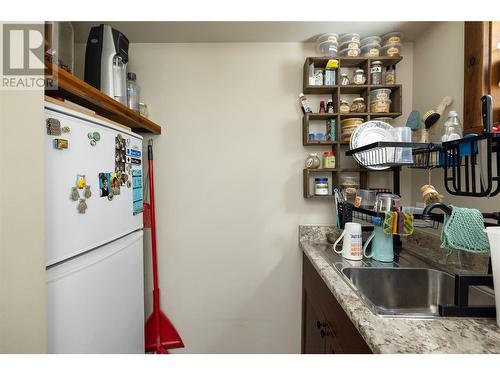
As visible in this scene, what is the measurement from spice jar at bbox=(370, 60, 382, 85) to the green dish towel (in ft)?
3.12

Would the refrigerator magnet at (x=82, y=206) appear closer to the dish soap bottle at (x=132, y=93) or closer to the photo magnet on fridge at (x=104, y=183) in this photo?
the photo magnet on fridge at (x=104, y=183)

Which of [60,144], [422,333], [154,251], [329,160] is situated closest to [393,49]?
[329,160]

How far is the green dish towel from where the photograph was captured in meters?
0.88

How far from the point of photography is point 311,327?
56.6 inches

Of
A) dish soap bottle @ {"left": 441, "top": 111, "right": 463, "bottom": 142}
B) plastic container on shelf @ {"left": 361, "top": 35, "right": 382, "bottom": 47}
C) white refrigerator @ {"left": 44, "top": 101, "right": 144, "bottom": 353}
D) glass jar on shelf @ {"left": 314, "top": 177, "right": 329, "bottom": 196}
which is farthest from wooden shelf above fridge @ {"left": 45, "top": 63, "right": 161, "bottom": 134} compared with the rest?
dish soap bottle @ {"left": 441, "top": 111, "right": 463, "bottom": 142}

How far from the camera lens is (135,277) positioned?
1286 mm

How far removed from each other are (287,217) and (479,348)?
1150 mm

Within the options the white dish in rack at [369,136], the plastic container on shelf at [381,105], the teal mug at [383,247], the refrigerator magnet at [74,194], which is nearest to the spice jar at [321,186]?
the white dish in rack at [369,136]

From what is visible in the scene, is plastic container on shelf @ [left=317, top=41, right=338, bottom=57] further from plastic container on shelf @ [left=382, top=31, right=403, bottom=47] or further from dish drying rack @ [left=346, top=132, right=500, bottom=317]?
dish drying rack @ [left=346, top=132, right=500, bottom=317]

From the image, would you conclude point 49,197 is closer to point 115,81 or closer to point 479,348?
point 115,81

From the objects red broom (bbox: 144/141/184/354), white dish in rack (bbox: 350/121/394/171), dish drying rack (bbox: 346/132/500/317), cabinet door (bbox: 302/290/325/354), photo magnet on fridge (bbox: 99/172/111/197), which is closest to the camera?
dish drying rack (bbox: 346/132/500/317)

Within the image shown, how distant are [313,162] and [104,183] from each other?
1.15 m

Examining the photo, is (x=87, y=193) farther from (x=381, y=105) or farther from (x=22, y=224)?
(x=381, y=105)

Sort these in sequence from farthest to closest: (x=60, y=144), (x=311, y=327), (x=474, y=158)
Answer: (x=311, y=327), (x=474, y=158), (x=60, y=144)
